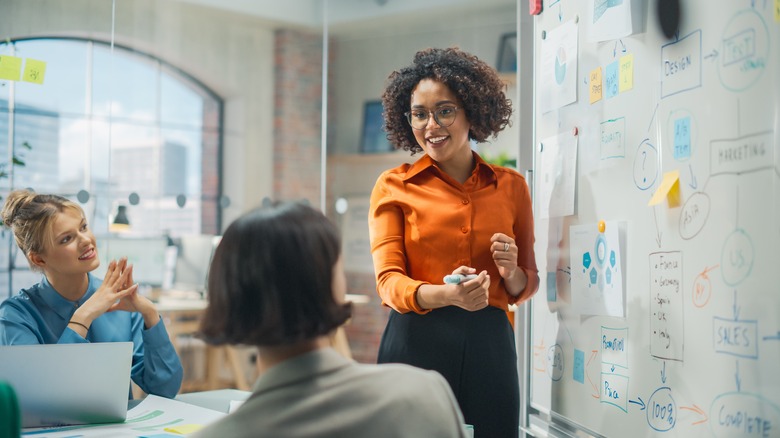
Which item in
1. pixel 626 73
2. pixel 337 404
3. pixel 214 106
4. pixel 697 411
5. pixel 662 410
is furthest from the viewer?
pixel 214 106

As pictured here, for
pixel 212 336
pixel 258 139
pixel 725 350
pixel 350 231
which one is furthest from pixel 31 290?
pixel 350 231

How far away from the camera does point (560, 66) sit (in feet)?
7.07

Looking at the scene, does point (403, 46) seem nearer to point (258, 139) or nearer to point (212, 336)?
point (258, 139)

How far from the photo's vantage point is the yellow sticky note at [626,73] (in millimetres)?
1743

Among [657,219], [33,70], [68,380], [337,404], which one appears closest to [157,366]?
[68,380]

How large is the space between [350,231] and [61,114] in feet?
8.32

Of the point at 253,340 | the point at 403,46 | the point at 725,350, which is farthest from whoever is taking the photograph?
the point at 403,46

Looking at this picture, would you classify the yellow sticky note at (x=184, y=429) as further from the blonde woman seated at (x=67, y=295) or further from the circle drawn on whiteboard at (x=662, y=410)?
the circle drawn on whiteboard at (x=662, y=410)

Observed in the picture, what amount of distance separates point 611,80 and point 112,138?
12.9ft

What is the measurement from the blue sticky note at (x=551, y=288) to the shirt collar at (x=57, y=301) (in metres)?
1.35

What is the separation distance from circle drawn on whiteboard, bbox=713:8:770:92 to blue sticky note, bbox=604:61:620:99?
15.8 inches

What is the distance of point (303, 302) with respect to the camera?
985 millimetres

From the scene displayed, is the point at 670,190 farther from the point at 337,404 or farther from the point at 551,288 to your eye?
the point at 337,404

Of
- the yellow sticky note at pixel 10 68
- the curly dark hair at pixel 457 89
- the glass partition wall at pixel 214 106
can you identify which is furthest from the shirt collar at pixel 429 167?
the glass partition wall at pixel 214 106
